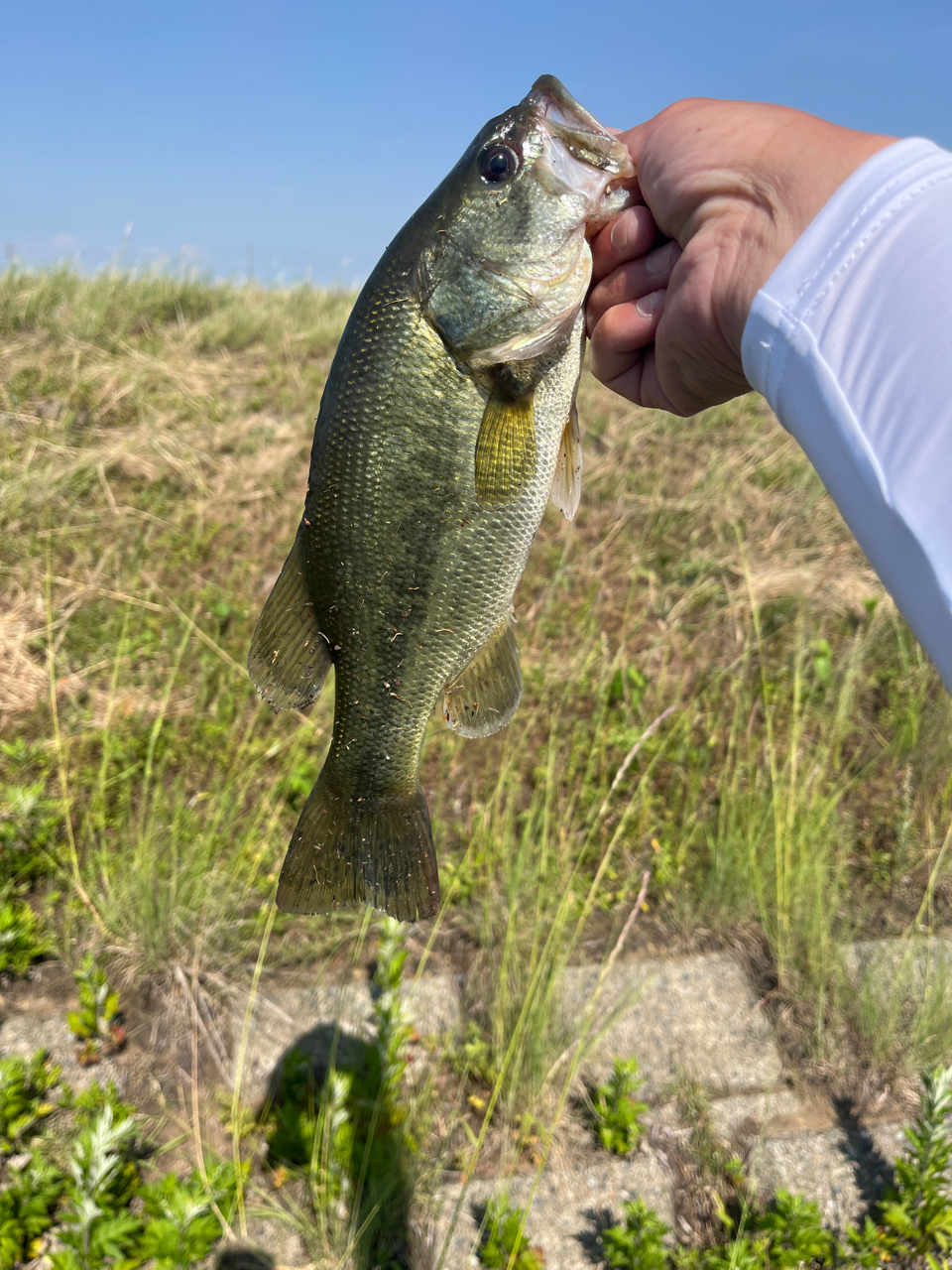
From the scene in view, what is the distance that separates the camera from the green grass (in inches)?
110

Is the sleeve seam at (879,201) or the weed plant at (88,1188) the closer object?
the sleeve seam at (879,201)

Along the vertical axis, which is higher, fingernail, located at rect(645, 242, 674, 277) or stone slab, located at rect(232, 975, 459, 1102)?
fingernail, located at rect(645, 242, 674, 277)

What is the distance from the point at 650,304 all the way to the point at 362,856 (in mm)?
1353

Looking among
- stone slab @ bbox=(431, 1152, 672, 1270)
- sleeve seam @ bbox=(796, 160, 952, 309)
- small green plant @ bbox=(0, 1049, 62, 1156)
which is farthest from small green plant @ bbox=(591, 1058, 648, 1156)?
sleeve seam @ bbox=(796, 160, 952, 309)

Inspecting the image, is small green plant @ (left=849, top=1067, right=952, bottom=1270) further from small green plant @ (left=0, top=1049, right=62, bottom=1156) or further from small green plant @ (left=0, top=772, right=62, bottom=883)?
small green plant @ (left=0, top=772, right=62, bottom=883)

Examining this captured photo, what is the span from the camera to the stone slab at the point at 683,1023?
2.76 meters

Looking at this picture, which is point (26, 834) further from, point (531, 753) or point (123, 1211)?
point (531, 753)

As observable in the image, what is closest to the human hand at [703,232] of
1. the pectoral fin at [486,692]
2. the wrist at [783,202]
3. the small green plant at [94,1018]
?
the wrist at [783,202]

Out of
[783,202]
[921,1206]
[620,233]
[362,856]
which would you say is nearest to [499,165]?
[620,233]

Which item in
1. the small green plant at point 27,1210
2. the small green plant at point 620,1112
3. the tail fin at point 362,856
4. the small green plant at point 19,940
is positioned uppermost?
the tail fin at point 362,856

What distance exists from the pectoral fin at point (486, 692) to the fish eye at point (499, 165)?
84cm

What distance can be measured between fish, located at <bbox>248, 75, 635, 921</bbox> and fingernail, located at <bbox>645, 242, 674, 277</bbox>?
0.69 feet

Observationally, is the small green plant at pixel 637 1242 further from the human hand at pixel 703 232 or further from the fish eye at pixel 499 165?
the fish eye at pixel 499 165

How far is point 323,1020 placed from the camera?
9.14 ft
